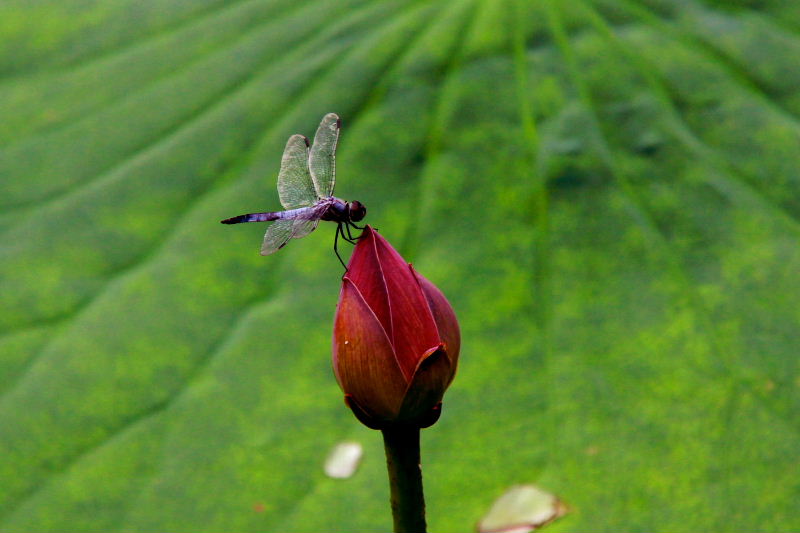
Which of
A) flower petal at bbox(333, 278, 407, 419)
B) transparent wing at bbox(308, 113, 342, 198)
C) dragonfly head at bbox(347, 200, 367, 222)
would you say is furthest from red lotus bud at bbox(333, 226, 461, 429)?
transparent wing at bbox(308, 113, 342, 198)

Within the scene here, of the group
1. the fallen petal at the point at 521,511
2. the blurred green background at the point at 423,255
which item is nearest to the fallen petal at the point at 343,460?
the blurred green background at the point at 423,255

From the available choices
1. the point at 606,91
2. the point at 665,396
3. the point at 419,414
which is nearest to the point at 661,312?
the point at 665,396

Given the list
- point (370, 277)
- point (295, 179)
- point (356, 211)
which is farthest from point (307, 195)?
point (370, 277)

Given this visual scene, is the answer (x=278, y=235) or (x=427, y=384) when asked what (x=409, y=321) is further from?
(x=278, y=235)

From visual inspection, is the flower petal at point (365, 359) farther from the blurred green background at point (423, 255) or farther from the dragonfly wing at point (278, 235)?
the blurred green background at point (423, 255)

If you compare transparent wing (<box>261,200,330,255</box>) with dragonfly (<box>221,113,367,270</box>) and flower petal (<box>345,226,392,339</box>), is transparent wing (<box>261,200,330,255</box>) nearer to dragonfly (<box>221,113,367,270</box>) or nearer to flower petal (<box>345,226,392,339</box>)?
dragonfly (<box>221,113,367,270</box>)
